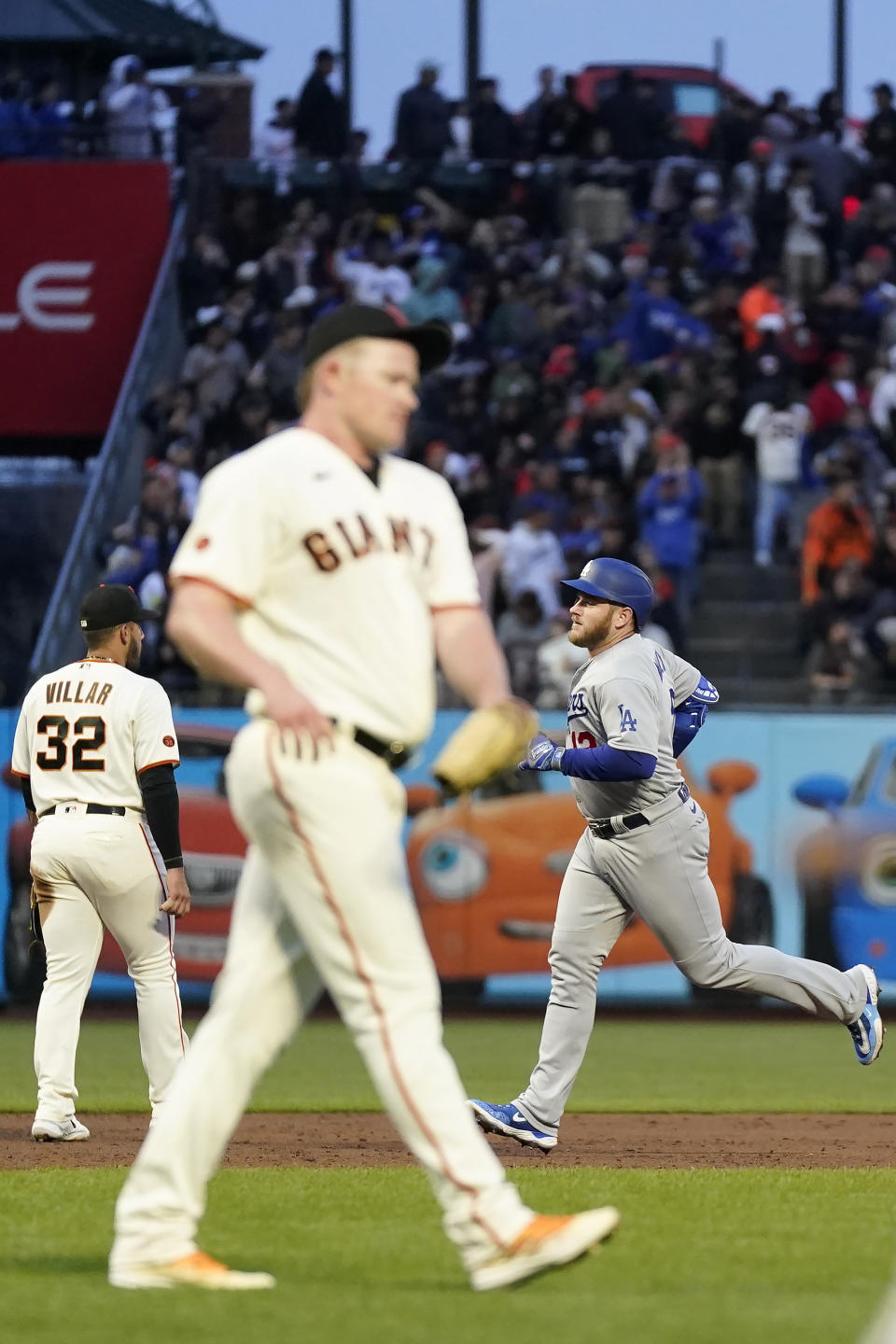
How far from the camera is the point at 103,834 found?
853 centimetres

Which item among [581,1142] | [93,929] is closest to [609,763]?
[581,1142]

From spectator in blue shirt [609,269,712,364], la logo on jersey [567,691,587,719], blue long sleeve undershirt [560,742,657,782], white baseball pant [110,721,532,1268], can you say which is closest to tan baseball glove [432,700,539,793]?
white baseball pant [110,721,532,1268]

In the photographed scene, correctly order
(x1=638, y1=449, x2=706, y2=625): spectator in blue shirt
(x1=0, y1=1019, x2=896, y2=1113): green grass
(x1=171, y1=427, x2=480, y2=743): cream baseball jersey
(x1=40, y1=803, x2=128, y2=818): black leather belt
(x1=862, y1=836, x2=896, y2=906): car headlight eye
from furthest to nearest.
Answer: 1. (x1=638, y1=449, x2=706, y2=625): spectator in blue shirt
2. (x1=862, y1=836, x2=896, y2=906): car headlight eye
3. (x1=0, y1=1019, x2=896, y2=1113): green grass
4. (x1=40, y1=803, x2=128, y2=818): black leather belt
5. (x1=171, y1=427, x2=480, y2=743): cream baseball jersey

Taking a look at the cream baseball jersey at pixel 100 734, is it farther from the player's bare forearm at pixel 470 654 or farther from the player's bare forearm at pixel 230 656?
the player's bare forearm at pixel 230 656

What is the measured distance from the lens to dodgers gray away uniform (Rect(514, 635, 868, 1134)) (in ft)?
26.6

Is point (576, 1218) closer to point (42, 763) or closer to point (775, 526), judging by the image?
point (42, 763)

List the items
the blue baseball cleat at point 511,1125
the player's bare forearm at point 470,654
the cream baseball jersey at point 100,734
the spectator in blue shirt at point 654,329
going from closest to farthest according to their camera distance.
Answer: the player's bare forearm at point 470,654 < the blue baseball cleat at point 511,1125 < the cream baseball jersey at point 100,734 < the spectator in blue shirt at point 654,329

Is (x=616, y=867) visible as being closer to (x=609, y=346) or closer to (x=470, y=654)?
(x=470, y=654)

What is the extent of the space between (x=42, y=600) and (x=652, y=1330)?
1804 centimetres

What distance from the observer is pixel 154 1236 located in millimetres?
4898

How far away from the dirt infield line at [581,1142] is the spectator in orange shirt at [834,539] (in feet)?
28.8

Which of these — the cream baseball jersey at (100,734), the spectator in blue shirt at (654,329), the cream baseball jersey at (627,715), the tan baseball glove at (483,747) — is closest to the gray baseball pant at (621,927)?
the cream baseball jersey at (627,715)

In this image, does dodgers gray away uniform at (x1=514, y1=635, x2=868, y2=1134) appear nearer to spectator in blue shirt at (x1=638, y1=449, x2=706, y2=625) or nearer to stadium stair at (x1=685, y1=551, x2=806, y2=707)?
stadium stair at (x1=685, y1=551, x2=806, y2=707)

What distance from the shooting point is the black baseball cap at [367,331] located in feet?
16.7
